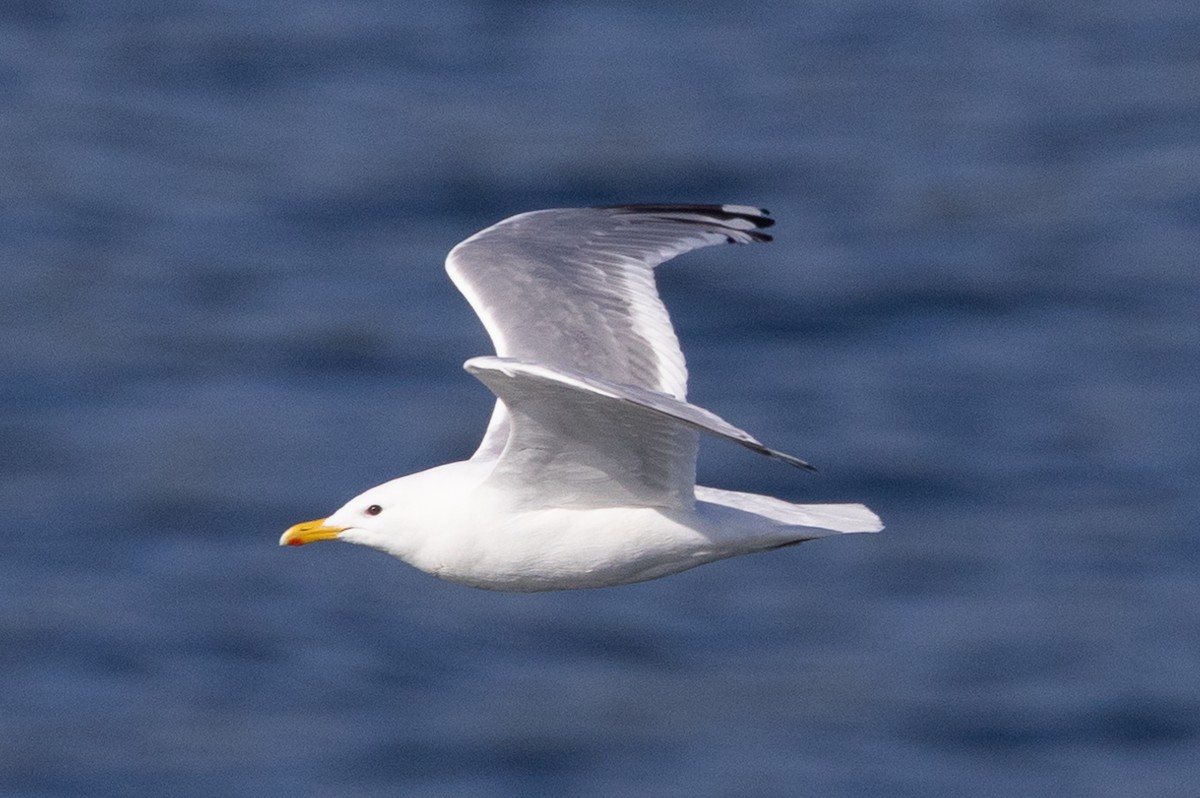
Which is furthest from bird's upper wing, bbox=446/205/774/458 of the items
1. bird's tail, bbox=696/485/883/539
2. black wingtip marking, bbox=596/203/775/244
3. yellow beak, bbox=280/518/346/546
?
yellow beak, bbox=280/518/346/546

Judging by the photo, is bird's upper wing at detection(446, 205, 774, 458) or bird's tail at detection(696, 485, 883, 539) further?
bird's upper wing at detection(446, 205, 774, 458)

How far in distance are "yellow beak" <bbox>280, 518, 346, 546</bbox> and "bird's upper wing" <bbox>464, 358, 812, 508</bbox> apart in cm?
60

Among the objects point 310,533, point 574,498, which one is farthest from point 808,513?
point 310,533

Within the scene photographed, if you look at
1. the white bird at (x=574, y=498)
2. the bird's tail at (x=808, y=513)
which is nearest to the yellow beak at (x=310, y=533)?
the white bird at (x=574, y=498)

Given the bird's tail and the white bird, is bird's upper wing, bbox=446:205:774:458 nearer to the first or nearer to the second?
the white bird

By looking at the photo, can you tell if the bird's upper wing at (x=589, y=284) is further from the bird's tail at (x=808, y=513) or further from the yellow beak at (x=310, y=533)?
the yellow beak at (x=310, y=533)

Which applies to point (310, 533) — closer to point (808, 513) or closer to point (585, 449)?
point (585, 449)

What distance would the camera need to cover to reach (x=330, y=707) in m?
14.7

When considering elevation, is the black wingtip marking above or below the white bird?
above

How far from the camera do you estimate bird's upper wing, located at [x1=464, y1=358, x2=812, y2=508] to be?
266 inches

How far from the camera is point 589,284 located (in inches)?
329

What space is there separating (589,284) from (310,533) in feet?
4.53

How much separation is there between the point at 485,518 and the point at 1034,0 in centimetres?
1659

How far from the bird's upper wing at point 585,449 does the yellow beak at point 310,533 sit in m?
0.60
